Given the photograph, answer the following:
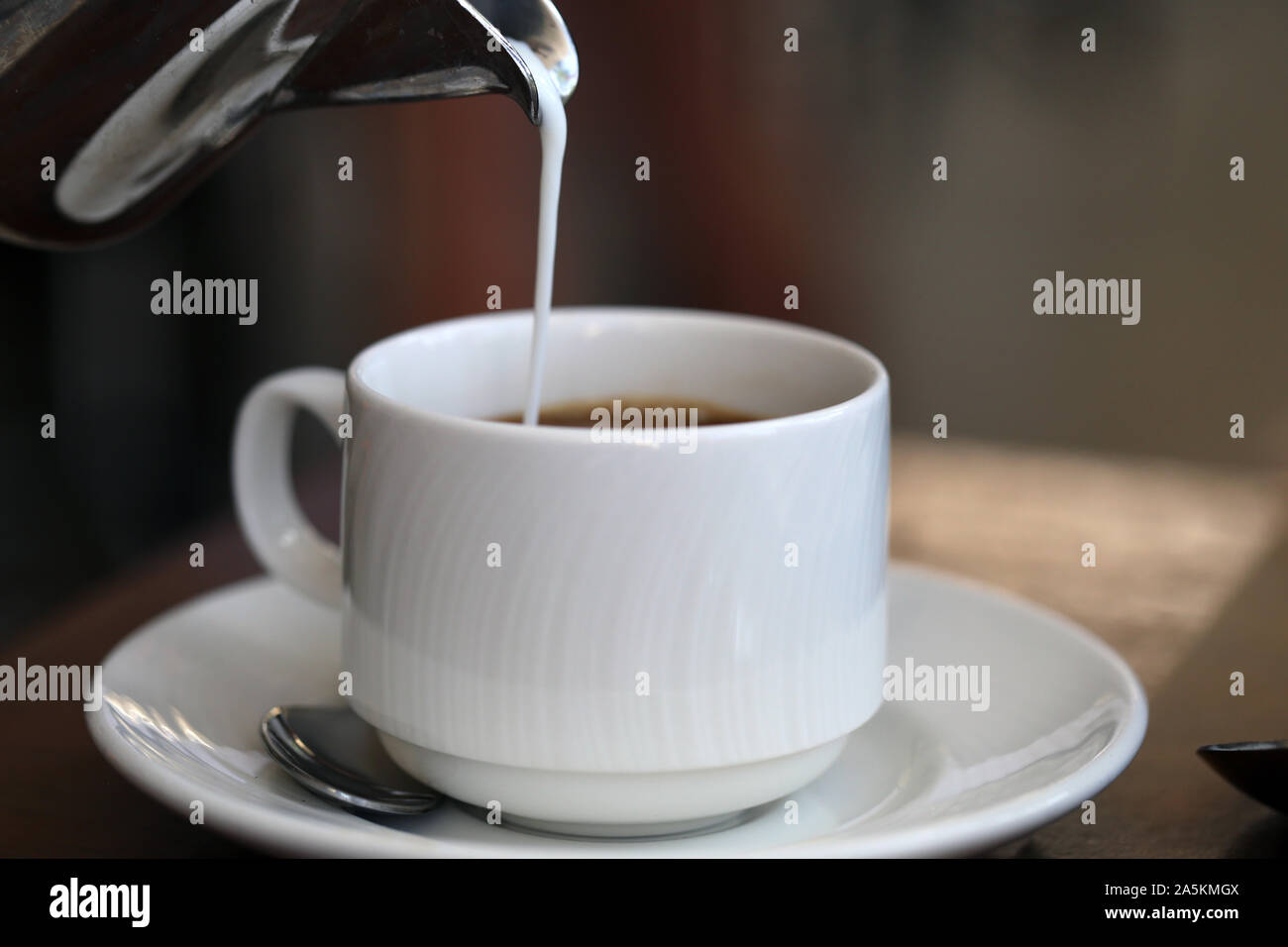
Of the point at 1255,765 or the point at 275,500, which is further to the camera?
the point at 275,500

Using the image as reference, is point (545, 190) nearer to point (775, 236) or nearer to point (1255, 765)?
point (1255, 765)

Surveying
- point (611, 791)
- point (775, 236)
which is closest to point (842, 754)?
point (611, 791)

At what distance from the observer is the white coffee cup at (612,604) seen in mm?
513

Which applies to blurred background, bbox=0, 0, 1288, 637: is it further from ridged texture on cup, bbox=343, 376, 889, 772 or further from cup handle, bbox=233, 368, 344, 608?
ridged texture on cup, bbox=343, 376, 889, 772

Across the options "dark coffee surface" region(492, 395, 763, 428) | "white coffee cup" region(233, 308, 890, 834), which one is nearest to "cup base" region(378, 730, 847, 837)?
"white coffee cup" region(233, 308, 890, 834)

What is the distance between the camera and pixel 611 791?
0.54m

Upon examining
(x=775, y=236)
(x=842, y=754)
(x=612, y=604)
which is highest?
(x=775, y=236)

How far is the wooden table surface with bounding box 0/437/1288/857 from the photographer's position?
23.1 inches

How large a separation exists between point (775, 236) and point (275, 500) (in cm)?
163

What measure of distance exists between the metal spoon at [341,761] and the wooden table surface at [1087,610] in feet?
0.15

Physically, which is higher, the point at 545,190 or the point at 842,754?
the point at 545,190

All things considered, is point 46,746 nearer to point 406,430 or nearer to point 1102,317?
point 406,430

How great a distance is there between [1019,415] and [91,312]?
5.08ft
